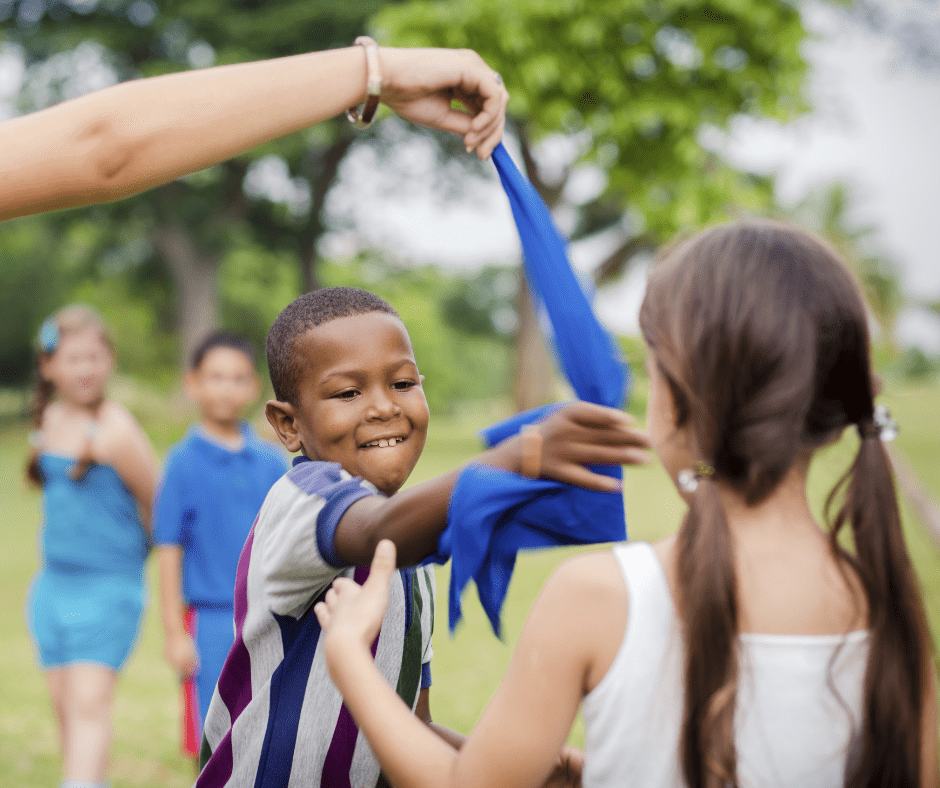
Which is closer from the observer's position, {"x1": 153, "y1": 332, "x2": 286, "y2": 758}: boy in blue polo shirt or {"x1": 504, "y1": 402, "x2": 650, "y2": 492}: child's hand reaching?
{"x1": 504, "y1": 402, "x2": 650, "y2": 492}: child's hand reaching

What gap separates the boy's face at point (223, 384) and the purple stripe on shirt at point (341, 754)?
2.36m

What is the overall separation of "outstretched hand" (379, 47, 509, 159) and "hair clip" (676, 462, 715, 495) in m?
0.76

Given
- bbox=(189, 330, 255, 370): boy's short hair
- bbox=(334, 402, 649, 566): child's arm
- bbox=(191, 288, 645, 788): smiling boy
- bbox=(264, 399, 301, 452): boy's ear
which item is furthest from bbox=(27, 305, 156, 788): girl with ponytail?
bbox=(334, 402, 649, 566): child's arm

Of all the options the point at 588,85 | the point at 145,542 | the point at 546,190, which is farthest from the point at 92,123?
the point at 546,190

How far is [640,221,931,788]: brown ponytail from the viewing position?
3.85 feet

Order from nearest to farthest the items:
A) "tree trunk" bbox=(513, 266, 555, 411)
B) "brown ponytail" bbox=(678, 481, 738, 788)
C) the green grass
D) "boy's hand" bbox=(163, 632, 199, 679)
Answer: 1. "brown ponytail" bbox=(678, 481, 738, 788)
2. "boy's hand" bbox=(163, 632, 199, 679)
3. the green grass
4. "tree trunk" bbox=(513, 266, 555, 411)

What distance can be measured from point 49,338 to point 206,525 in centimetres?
120

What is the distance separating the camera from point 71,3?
2130 centimetres

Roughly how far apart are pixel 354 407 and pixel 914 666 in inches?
39.1

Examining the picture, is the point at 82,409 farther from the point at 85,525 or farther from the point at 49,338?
the point at 85,525

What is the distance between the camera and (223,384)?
3865mm

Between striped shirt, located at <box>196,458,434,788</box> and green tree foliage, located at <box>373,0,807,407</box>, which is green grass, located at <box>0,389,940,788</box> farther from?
green tree foliage, located at <box>373,0,807,407</box>

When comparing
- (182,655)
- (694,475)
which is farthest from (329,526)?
(182,655)

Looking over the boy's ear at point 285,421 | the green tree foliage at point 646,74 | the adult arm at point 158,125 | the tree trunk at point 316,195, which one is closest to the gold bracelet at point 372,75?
the adult arm at point 158,125
